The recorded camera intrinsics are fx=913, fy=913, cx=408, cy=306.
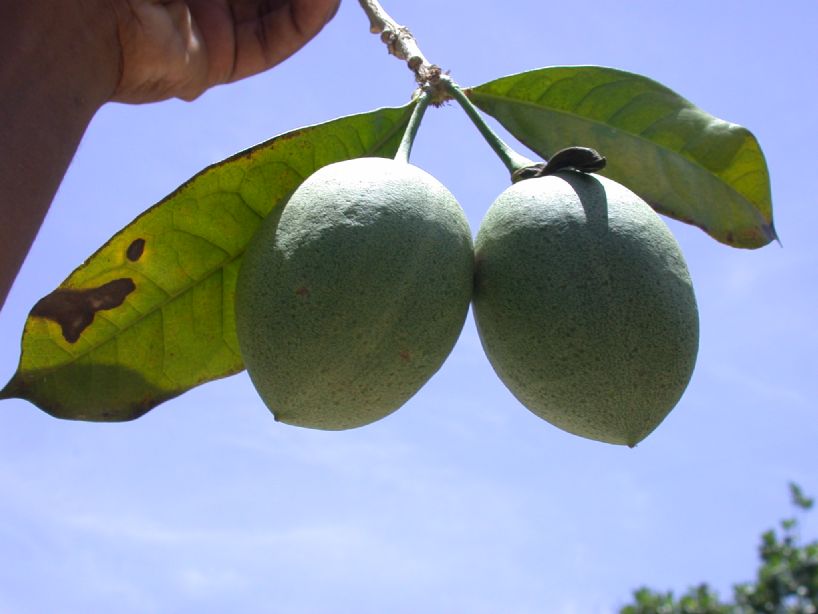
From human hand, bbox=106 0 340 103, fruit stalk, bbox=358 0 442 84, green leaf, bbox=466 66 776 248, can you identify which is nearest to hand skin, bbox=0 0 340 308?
human hand, bbox=106 0 340 103

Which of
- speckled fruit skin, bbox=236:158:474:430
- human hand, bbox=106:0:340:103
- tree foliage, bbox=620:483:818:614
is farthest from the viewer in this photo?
tree foliage, bbox=620:483:818:614

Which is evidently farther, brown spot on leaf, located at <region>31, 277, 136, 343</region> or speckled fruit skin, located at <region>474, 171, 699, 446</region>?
brown spot on leaf, located at <region>31, 277, 136, 343</region>

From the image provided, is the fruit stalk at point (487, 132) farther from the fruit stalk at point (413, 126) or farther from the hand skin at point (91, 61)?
the hand skin at point (91, 61)

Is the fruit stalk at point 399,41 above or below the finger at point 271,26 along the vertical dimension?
below

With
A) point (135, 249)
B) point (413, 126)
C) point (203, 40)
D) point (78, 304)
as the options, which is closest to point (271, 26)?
point (203, 40)

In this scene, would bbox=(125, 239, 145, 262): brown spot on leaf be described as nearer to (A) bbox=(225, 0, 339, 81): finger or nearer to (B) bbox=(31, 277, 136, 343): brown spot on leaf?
(B) bbox=(31, 277, 136, 343): brown spot on leaf

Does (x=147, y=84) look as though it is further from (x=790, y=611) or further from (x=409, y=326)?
(x=790, y=611)

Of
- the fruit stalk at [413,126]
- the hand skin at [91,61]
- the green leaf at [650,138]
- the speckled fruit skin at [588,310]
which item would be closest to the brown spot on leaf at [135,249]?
the hand skin at [91,61]
